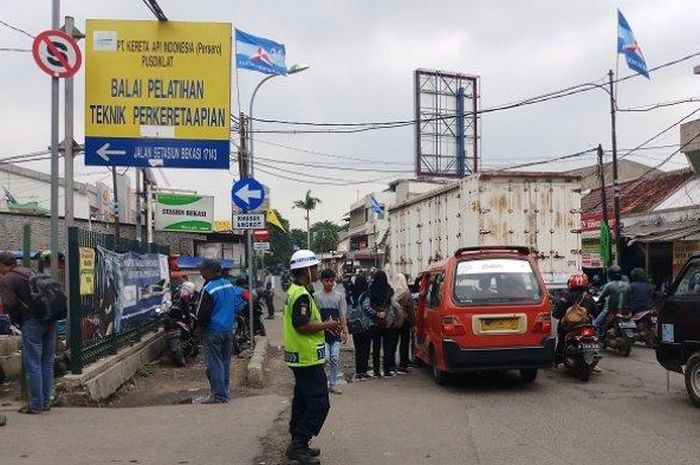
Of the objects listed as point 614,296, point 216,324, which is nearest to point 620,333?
point 614,296

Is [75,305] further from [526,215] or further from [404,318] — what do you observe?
[526,215]

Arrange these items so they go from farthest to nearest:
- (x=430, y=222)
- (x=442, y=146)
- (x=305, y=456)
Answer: (x=442, y=146), (x=430, y=222), (x=305, y=456)

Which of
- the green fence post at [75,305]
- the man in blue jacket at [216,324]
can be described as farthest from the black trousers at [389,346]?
the green fence post at [75,305]

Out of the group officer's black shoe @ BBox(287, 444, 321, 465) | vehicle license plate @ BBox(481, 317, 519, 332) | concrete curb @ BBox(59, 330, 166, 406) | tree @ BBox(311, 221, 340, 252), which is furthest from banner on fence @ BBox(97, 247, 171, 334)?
tree @ BBox(311, 221, 340, 252)

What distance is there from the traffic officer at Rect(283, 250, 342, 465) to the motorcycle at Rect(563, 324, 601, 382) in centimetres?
517

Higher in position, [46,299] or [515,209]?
[515,209]

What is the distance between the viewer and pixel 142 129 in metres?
11.8

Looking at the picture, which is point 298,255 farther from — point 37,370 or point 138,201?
point 138,201

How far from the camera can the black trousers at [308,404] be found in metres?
5.70

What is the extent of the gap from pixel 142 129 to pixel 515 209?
719 centimetres

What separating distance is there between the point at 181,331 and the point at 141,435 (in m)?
5.47

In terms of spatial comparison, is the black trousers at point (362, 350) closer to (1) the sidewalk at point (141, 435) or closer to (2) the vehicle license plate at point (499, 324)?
(2) the vehicle license plate at point (499, 324)

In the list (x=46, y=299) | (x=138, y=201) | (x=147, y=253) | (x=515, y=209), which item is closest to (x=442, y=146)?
(x=138, y=201)

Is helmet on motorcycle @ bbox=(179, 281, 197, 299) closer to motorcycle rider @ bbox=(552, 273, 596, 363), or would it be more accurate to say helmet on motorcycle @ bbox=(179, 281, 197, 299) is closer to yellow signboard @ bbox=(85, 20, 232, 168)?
yellow signboard @ bbox=(85, 20, 232, 168)
